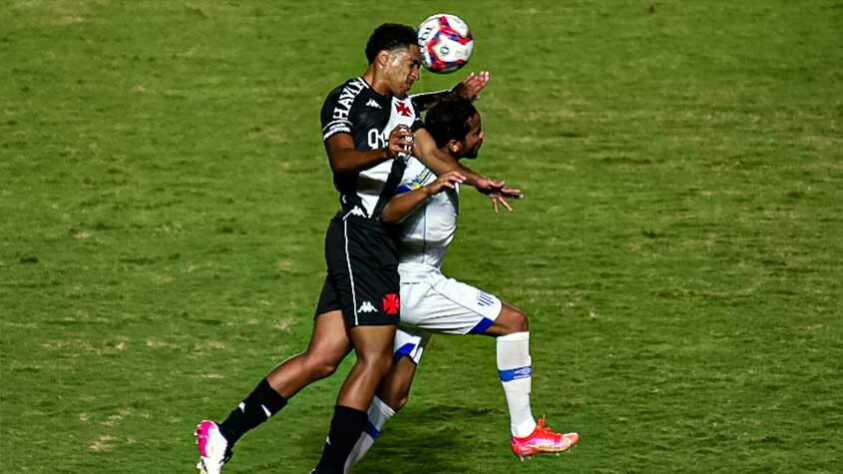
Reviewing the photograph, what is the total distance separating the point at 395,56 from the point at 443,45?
365 millimetres

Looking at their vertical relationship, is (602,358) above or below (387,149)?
below

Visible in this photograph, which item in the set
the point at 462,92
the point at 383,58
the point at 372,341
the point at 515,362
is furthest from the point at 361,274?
the point at 462,92

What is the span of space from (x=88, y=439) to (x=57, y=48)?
6988mm

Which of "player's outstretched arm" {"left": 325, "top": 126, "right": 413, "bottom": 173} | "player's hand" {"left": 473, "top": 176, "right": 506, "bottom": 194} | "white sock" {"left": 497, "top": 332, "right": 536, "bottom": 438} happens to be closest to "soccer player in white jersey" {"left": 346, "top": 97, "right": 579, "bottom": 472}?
"white sock" {"left": 497, "top": 332, "right": 536, "bottom": 438}

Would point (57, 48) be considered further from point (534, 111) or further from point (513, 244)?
point (513, 244)

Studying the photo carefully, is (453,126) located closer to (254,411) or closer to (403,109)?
(403,109)

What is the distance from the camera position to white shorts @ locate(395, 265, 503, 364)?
709 centimetres

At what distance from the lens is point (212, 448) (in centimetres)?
708

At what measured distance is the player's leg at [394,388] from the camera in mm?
7262

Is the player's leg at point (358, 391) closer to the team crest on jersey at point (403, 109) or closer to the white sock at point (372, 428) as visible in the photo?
the white sock at point (372, 428)

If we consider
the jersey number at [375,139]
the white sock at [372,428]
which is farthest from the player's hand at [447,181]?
the white sock at [372,428]

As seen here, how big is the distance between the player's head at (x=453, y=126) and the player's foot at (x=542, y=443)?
125 cm

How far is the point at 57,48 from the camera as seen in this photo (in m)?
14.3

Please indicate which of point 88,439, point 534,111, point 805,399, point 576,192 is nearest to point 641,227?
point 576,192
